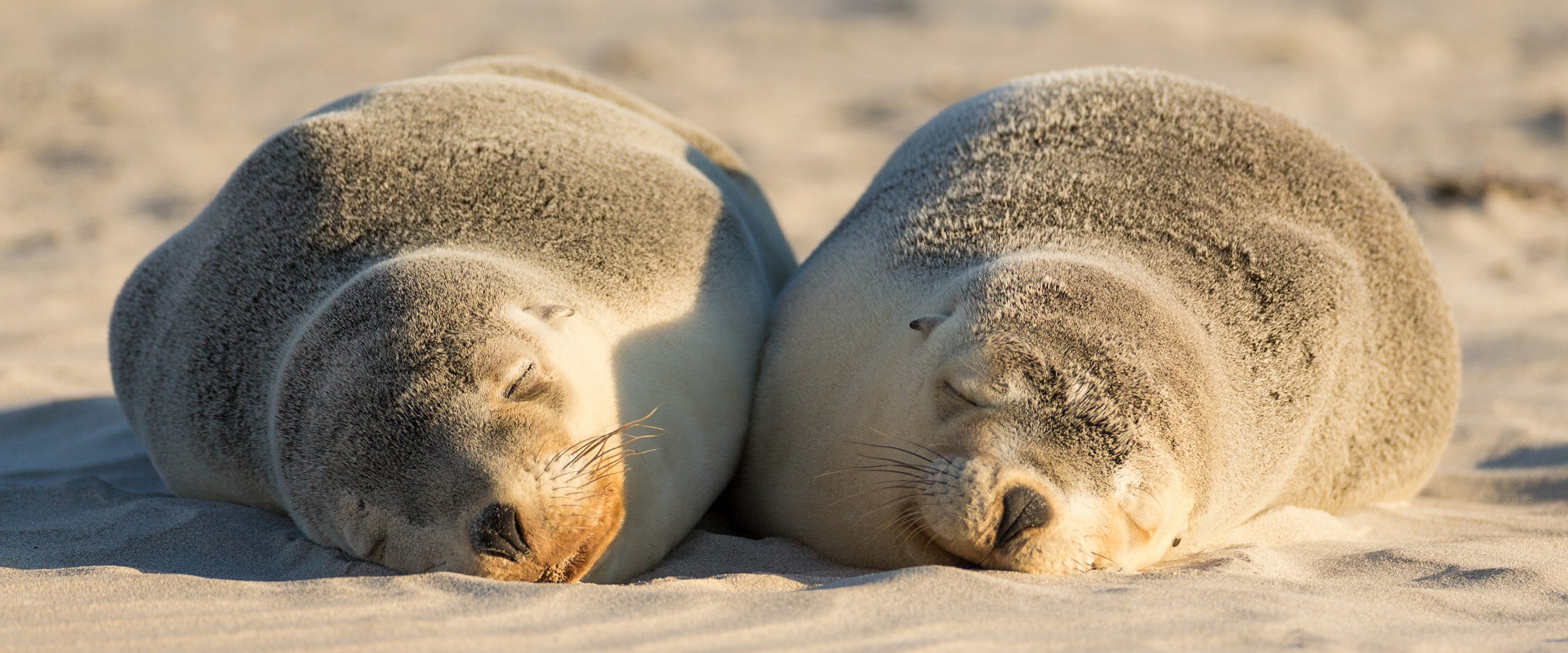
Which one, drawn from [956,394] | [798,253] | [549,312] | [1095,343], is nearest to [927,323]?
[956,394]

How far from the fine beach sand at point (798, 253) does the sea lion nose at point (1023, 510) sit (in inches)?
5.6

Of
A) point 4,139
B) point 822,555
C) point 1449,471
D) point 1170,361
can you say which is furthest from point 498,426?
point 4,139

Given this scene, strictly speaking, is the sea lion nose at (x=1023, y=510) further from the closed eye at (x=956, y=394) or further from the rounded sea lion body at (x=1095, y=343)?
the closed eye at (x=956, y=394)

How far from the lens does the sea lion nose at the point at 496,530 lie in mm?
3229

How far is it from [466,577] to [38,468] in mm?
2584

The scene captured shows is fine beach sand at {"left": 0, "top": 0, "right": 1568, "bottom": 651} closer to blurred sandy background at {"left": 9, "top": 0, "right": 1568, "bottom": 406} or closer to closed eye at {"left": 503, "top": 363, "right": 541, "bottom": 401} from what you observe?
blurred sandy background at {"left": 9, "top": 0, "right": 1568, "bottom": 406}

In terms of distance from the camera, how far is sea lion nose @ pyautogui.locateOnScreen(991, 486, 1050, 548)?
3.26 meters

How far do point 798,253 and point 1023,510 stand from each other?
502 cm

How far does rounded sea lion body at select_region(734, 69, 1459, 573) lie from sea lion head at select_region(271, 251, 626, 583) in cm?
71

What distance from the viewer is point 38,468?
Answer: 499 cm

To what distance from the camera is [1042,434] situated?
3.34m

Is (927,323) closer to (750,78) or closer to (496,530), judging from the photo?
(496,530)

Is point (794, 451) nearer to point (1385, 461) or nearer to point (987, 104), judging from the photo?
point (987, 104)

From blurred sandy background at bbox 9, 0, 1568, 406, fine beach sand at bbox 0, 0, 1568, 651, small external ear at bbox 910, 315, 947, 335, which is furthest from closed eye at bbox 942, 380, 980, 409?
blurred sandy background at bbox 9, 0, 1568, 406
